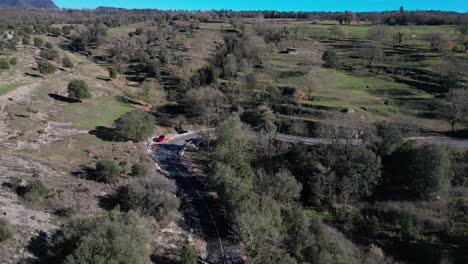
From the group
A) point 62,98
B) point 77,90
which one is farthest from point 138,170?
point 62,98

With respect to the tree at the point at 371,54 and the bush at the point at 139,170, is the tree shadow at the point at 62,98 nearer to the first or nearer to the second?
the bush at the point at 139,170

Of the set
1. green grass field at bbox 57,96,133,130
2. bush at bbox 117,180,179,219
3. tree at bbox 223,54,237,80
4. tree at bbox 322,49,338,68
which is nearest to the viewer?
bush at bbox 117,180,179,219

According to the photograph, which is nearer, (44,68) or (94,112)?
(94,112)

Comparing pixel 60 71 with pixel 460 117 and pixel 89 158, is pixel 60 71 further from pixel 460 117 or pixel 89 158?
pixel 460 117

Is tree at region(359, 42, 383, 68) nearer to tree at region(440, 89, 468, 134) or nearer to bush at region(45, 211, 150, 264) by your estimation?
tree at region(440, 89, 468, 134)

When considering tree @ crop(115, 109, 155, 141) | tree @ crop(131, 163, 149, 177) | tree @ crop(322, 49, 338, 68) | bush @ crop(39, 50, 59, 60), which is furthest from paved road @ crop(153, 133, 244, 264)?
bush @ crop(39, 50, 59, 60)

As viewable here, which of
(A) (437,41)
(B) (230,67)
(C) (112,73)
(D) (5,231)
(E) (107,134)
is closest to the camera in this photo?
(D) (5,231)

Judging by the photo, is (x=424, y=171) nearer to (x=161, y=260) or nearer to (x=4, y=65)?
(x=161, y=260)
